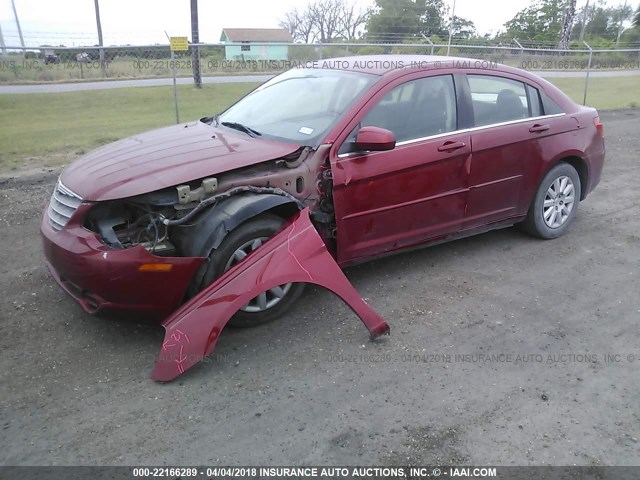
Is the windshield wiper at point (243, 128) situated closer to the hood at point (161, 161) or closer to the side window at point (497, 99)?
the hood at point (161, 161)

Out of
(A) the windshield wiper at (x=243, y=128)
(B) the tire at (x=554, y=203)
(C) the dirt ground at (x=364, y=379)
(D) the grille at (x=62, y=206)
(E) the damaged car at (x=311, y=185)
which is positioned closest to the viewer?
(C) the dirt ground at (x=364, y=379)

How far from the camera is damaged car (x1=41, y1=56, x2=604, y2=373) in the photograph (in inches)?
134

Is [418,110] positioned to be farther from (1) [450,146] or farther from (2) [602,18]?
(2) [602,18]

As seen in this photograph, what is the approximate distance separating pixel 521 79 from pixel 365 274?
2328 millimetres

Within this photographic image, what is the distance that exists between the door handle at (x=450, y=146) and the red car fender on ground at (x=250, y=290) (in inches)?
Answer: 55.1

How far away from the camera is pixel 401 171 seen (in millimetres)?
4195

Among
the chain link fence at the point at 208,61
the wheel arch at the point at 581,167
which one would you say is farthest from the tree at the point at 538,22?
the wheel arch at the point at 581,167

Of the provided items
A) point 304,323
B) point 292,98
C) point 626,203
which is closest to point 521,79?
point 292,98

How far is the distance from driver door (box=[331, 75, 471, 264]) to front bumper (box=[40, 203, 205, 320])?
1238mm

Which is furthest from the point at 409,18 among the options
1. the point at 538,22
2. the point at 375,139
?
the point at 375,139

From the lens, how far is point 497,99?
4926 mm

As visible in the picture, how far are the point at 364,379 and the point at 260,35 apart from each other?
49987 millimetres

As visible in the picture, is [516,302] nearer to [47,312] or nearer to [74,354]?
[74,354]

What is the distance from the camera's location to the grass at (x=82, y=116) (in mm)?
8820
